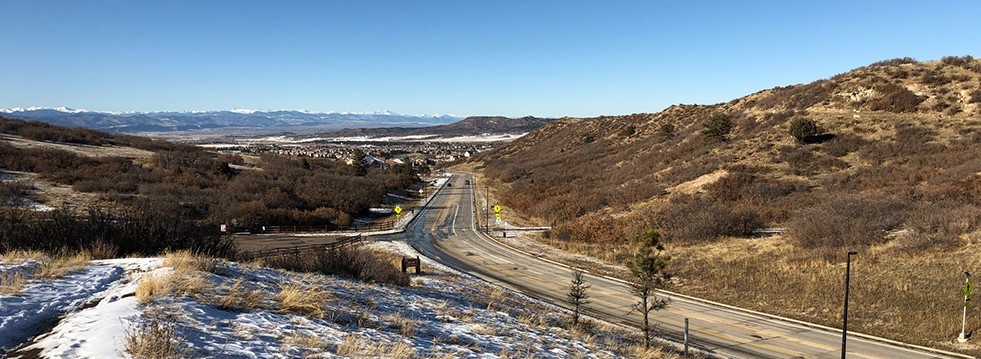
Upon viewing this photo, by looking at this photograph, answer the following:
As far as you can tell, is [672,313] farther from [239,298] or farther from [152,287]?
[152,287]

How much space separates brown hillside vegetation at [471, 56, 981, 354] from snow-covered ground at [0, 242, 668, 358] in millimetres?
18690

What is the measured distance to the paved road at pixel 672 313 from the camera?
19.9 metres

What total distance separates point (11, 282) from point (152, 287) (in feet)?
7.90

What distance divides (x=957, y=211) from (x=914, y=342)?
14.4 metres

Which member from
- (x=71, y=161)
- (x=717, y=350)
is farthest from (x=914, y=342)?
(x=71, y=161)

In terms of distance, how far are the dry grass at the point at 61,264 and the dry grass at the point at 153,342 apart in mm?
4104

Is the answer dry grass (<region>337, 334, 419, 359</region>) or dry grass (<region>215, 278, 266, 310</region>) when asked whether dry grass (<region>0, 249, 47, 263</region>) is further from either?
dry grass (<region>337, 334, 419, 359</region>)

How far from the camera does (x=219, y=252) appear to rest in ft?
51.2

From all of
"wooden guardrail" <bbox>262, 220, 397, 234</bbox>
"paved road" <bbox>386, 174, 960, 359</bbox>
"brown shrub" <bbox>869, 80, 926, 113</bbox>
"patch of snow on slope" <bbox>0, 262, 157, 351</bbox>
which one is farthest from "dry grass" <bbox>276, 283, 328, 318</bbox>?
"brown shrub" <bbox>869, 80, 926, 113</bbox>

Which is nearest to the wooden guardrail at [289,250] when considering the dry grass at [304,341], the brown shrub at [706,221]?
the dry grass at [304,341]

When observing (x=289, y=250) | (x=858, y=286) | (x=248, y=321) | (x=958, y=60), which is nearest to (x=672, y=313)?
(x=858, y=286)

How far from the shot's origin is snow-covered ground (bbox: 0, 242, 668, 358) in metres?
6.83

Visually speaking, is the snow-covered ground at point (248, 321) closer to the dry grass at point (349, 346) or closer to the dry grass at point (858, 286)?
the dry grass at point (349, 346)

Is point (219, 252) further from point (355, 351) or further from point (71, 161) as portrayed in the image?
point (71, 161)
